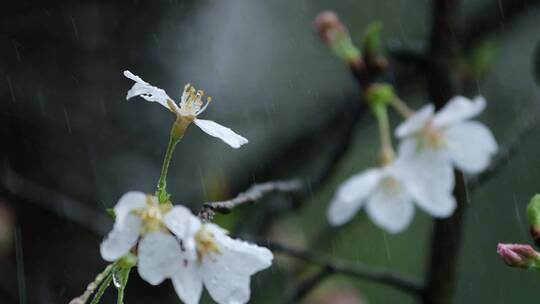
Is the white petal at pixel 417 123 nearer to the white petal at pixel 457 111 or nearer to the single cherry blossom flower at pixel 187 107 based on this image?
the white petal at pixel 457 111

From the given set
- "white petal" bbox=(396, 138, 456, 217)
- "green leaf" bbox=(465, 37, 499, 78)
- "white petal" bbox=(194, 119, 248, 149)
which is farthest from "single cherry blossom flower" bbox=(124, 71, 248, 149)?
"green leaf" bbox=(465, 37, 499, 78)

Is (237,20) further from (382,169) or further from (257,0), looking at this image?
(382,169)

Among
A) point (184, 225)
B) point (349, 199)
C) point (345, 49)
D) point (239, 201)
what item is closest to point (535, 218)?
point (349, 199)

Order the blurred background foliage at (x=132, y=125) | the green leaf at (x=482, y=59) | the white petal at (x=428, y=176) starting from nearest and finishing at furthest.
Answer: the white petal at (x=428, y=176) < the green leaf at (x=482, y=59) < the blurred background foliage at (x=132, y=125)

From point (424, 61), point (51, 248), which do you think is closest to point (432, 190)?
point (424, 61)

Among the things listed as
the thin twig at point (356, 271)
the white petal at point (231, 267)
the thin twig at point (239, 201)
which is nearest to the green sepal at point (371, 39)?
the thin twig at point (239, 201)

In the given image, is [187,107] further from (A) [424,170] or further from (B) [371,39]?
(B) [371,39]
